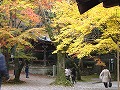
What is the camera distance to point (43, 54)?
38344 millimetres

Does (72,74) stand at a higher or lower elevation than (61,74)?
lower

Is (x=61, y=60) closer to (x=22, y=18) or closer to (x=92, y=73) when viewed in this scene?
(x=22, y=18)

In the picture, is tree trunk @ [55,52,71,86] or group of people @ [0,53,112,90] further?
tree trunk @ [55,52,71,86]

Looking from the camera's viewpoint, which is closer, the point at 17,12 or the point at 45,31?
the point at 17,12

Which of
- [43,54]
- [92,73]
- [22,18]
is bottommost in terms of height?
[92,73]

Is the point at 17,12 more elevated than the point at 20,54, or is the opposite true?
the point at 17,12

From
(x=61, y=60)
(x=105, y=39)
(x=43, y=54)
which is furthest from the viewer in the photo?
(x=43, y=54)

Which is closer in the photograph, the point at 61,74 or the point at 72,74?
the point at 61,74

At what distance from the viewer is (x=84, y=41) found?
18.0m

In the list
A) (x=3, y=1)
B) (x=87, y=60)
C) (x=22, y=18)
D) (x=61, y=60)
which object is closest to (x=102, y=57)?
(x=87, y=60)

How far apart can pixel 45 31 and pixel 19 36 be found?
9.92 feet

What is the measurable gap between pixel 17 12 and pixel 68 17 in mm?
6848

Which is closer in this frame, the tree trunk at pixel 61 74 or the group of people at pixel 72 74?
the group of people at pixel 72 74

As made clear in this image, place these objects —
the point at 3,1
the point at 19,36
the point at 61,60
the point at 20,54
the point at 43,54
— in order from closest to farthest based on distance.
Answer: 1. the point at 3,1
2. the point at 19,36
3. the point at 61,60
4. the point at 20,54
5. the point at 43,54
